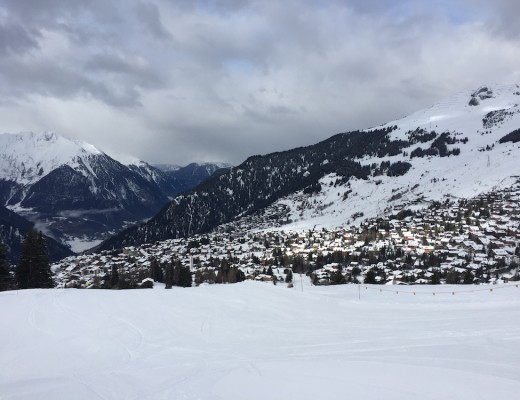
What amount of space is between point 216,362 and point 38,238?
35.0 meters

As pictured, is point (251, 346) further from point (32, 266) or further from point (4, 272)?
point (32, 266)

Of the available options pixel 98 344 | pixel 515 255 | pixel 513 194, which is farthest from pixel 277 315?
pixel 513 194

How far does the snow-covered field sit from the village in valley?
1539 inches

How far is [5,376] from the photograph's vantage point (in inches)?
518

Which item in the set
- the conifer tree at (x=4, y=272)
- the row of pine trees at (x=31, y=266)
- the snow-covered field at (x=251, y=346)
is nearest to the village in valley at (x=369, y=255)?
the row of pine trees at (x=31, y=266)

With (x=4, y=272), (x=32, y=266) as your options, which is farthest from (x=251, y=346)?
(x=32, y=266)

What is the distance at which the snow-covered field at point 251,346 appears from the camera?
11.6m

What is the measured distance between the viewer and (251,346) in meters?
16.7

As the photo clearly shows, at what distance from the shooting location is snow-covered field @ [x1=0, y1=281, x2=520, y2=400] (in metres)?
11.6

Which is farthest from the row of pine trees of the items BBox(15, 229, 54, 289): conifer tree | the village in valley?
the village in valley

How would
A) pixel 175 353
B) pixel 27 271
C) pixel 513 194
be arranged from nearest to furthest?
1. pixel 175 353
2. pixel 27 271
3. pixel 513 194

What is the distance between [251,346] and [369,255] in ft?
347

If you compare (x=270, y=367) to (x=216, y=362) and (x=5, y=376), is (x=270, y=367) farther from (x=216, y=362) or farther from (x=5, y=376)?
(x=5, y=376)

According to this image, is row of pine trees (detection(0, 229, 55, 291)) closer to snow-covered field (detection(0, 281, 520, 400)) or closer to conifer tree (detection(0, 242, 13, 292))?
conifer tree (detection(0, 242, 13, 292))
